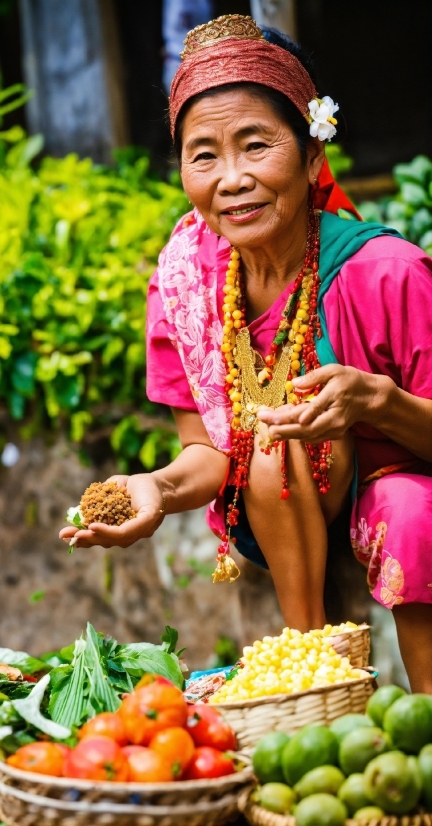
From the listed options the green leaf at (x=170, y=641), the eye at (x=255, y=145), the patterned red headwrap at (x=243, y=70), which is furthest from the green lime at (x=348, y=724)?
the patterned red headwrap at (x=243, y=70)

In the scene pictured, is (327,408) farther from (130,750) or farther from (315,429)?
(130,750)

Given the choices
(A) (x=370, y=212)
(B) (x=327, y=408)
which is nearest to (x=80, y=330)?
(A) (x=370, y=212)

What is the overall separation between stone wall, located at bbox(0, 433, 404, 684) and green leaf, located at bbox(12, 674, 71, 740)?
2.28m

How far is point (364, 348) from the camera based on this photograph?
2.76 metres

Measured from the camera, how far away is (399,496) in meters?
2.65

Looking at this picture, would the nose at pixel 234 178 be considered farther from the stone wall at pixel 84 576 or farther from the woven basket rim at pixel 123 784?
the stone wall at pixel 84 576

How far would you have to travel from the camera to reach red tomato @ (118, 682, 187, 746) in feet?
6.25

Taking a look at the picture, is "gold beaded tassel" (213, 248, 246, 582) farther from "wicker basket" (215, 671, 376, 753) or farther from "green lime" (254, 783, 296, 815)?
"green lime" (254, 783, 296, 815)

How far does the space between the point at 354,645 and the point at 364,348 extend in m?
0.80

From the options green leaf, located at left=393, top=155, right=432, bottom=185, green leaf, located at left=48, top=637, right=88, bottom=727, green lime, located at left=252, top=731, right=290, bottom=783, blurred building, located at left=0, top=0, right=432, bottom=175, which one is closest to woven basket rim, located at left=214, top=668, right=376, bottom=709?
green lime, located at left=252, top=731, right=290, bottom=783

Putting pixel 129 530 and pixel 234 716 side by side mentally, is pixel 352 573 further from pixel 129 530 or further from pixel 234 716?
pixel 234 716

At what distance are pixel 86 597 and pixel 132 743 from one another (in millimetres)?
2814

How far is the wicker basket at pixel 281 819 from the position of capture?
5.86ft

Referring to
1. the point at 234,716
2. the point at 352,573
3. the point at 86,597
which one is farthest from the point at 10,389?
the point at 234,716
